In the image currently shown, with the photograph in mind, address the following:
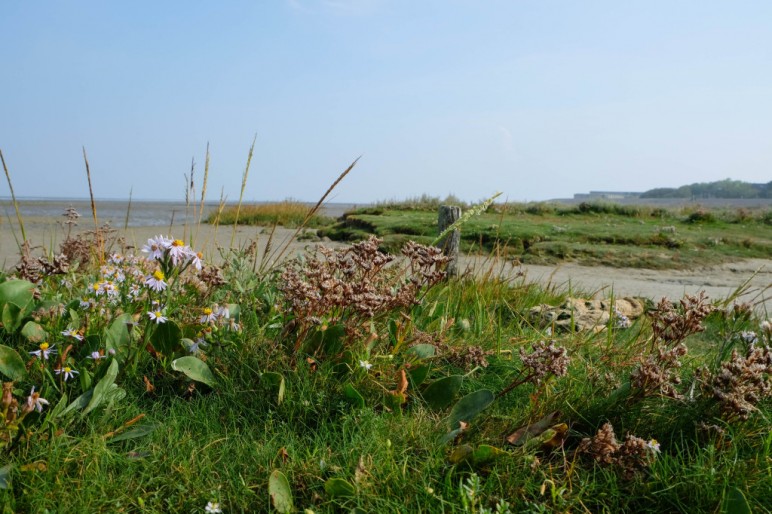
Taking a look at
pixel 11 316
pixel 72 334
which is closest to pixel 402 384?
pixel 72 334

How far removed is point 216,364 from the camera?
3105 millimetres

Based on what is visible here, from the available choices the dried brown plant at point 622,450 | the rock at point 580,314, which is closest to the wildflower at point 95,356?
the dried brown plant at point 622,450

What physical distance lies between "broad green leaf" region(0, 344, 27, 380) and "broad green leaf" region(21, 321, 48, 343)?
0.91 feet

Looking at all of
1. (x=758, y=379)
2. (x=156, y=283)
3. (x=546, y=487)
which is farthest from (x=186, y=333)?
(x=758, y=379)

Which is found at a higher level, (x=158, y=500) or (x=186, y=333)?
(x=186, y=333)

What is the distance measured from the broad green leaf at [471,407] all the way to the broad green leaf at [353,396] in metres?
0.40

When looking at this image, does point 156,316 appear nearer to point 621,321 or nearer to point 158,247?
point 158,247

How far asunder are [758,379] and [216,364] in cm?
243

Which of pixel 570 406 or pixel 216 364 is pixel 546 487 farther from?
pixel 216 364

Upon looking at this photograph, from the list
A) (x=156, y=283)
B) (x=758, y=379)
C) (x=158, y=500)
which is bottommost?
(x=158, y=500)

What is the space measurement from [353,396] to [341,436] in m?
0.18

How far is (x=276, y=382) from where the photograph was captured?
9.45ft

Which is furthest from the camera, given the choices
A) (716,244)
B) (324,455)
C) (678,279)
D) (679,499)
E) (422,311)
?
(716,244)

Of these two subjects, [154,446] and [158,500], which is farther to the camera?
[154,446]
